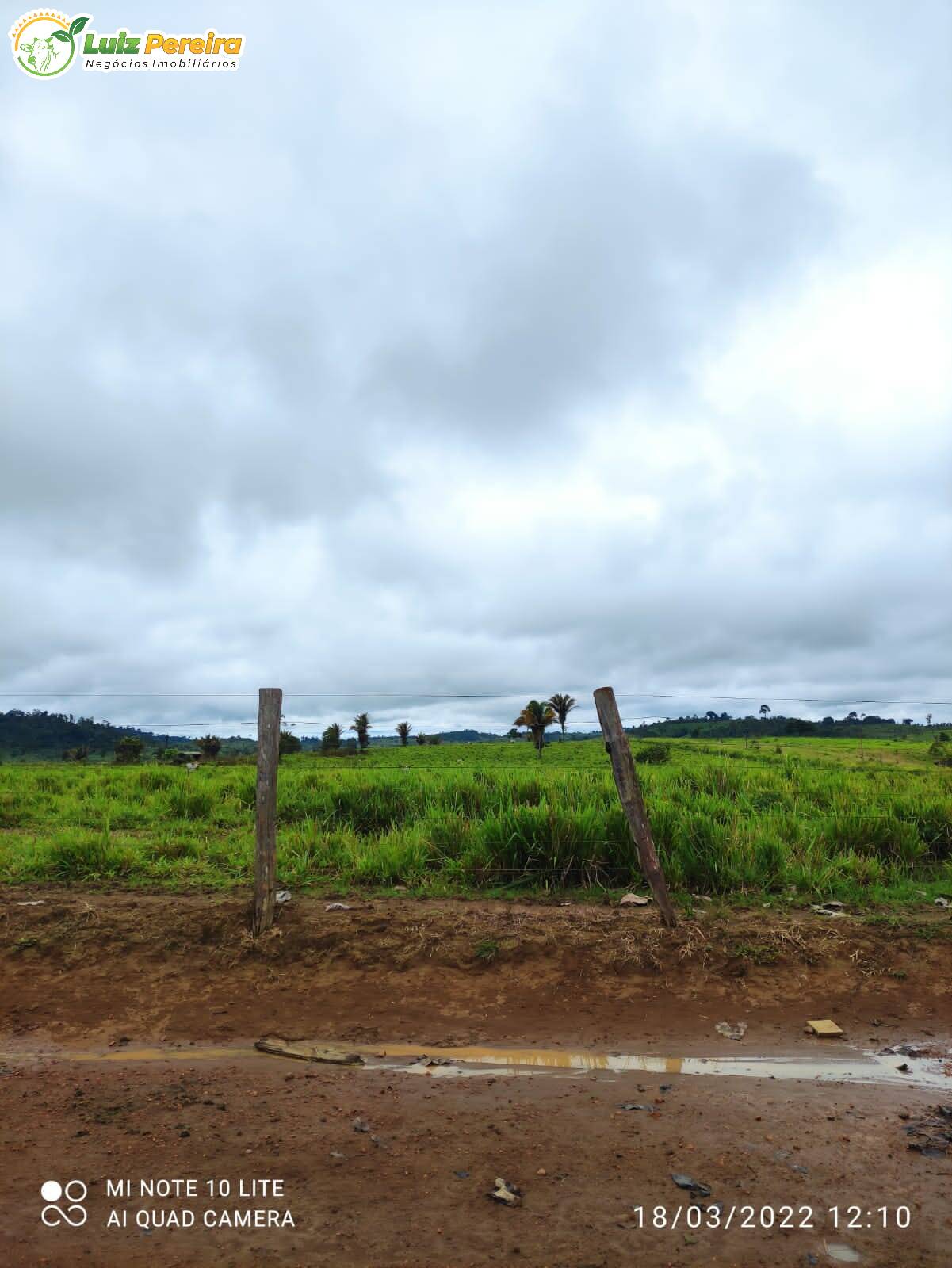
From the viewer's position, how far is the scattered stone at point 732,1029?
545 centimetres

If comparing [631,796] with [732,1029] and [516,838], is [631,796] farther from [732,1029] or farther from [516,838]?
[732,1029]

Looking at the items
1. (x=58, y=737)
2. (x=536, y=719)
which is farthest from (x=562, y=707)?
(x=58, y=737)

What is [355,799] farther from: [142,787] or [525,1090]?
[525,1090]

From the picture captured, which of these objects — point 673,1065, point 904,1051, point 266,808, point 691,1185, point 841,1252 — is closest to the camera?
point 841,1252

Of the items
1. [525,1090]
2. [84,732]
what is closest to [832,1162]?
[525,1090]

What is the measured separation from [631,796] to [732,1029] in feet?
7.04

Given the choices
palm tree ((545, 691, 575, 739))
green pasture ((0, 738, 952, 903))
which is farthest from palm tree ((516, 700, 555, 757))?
green pasture ((0, 738, 952, 903))

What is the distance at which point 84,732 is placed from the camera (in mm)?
81000

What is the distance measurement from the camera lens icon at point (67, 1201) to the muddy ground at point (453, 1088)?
39mm

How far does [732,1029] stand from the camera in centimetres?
554

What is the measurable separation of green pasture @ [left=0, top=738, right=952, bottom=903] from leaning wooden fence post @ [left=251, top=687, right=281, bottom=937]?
1.37 m

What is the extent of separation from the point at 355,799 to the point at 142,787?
6178 mm

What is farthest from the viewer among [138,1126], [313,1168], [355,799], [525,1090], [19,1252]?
[355,799]

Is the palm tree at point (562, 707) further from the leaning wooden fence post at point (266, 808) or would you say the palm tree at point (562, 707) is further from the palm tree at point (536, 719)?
the leaning wooden fence post at point (266, 808)
